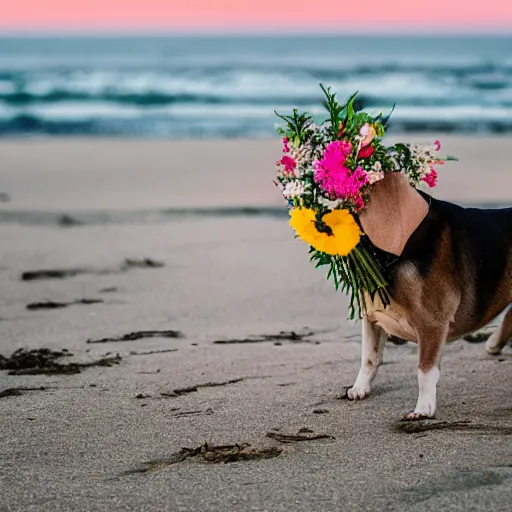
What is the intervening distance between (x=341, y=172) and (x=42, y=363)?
2.32 metres

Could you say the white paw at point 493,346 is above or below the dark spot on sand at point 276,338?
above

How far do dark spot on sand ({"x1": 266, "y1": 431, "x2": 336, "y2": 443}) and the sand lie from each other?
5 centimetres

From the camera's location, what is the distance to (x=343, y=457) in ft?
13.4

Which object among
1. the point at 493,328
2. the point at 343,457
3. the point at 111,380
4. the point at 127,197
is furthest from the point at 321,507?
the point at 127,197

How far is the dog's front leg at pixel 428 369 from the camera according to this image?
4.46 metres

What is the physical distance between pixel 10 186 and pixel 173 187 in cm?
214

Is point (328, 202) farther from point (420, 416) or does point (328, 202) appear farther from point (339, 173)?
point (420, 416)

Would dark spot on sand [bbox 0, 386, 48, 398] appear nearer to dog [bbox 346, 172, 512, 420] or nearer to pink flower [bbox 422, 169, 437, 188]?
dog [bbox 346, 172, 512, 420]

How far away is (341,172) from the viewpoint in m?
4.16

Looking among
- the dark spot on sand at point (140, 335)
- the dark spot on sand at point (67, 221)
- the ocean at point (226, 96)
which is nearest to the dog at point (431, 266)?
the dark spot on sand at point (140, 335)

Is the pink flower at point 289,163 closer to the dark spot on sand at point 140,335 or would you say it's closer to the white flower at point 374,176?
the white flower at point 374,176

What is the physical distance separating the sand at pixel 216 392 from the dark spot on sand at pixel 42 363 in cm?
12

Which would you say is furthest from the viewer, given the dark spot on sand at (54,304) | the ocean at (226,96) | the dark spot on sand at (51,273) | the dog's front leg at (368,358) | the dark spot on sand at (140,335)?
the ocean at (226,96)

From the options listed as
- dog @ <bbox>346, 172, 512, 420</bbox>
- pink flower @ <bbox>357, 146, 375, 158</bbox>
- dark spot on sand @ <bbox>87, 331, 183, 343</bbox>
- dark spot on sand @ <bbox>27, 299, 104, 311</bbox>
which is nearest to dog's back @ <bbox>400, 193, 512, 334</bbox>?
dog @ <bbox>346, 172, 512, 420</bbox>
